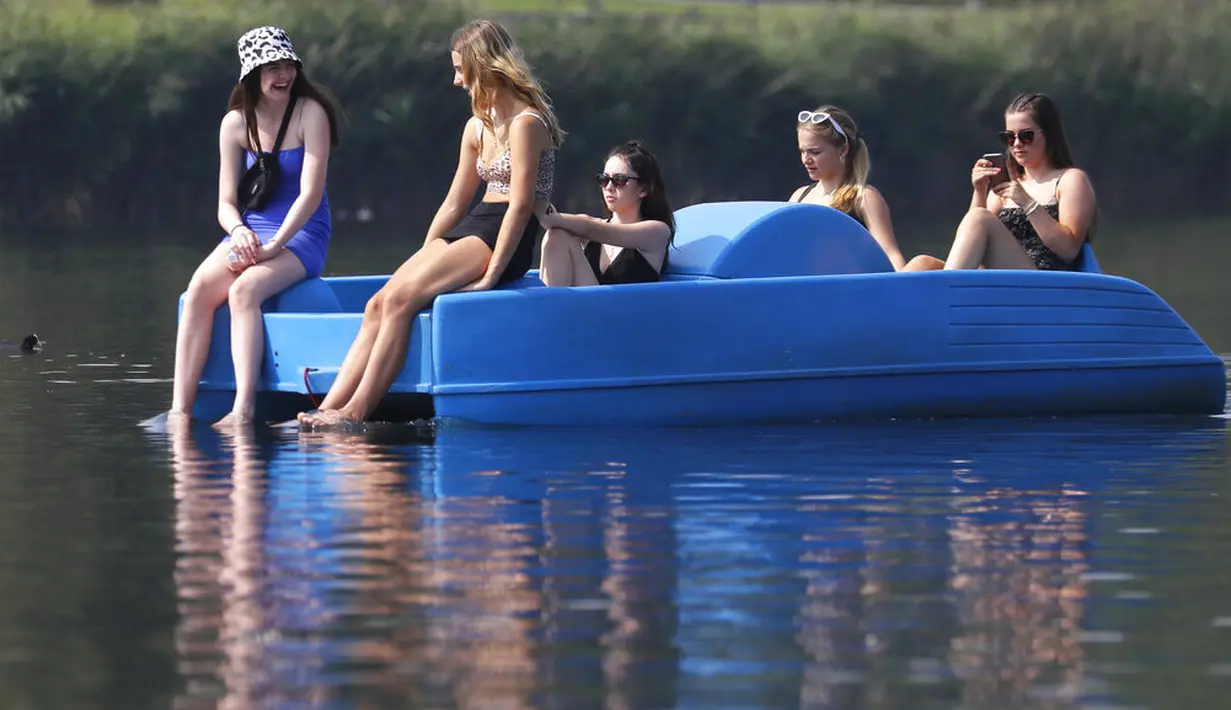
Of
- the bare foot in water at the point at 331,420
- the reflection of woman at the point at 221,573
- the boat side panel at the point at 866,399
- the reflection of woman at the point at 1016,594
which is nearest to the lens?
the reflection of woman at the point at 1016,594

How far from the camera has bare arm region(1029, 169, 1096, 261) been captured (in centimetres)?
998

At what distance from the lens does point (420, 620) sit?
228 inches

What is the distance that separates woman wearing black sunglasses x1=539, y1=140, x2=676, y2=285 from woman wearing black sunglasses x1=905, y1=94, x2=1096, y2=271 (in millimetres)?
1103

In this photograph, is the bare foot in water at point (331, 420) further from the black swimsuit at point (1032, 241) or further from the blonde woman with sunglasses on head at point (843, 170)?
the black swimsuit at point (1032, 241)

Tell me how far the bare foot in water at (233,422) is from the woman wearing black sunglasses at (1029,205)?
2610 mm

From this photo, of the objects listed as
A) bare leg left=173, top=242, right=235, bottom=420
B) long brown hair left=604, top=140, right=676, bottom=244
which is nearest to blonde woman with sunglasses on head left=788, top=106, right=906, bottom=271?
long brown hair left=604, top=140, right=676, bottom=244

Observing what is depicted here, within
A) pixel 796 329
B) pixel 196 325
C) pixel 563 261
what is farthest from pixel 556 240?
pixel 196 325

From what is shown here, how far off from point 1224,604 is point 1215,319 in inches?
351

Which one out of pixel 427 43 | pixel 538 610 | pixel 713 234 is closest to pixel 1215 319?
pixel 713 234

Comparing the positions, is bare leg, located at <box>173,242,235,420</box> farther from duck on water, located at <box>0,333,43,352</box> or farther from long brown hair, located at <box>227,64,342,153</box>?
duck on water, located at <box>0,333,43,352</box>

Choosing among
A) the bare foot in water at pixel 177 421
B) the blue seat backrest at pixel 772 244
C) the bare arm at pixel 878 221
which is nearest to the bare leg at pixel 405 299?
the bare foot in water at pixel 177 421

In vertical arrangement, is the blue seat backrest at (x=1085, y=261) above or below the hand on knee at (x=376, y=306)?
above

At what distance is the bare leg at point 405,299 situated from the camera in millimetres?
9141

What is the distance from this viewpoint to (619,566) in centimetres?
646
